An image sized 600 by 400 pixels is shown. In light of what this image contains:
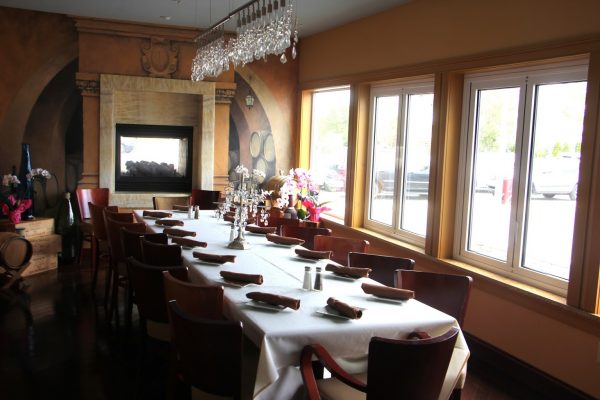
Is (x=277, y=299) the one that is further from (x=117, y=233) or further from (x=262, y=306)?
(x=117, y=233)

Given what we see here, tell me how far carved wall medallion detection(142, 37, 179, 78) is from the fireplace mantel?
11 centimetres

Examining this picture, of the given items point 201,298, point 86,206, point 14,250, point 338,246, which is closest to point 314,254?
point 338,246

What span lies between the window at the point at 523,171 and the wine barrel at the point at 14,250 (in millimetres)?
4407

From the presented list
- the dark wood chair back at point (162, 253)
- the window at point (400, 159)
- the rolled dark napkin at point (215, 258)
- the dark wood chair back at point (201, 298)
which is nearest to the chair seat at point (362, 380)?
the dark wood chair back at point (201, 298)

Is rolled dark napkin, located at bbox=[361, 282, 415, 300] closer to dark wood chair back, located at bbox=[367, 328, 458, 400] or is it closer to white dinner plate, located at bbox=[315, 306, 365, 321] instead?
white dinner plate, located at bbox=[315, 306, 365, 321]

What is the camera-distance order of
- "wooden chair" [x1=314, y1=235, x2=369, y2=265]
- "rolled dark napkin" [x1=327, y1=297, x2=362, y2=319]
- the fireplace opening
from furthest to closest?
the fireplace opening, "wooden chair" [x1=314, y1=235, x2=369, y2=265], "rolled dark napkin" [x1=327, y1=297, x2=362, y2=319]

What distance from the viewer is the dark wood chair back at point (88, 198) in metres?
7.04

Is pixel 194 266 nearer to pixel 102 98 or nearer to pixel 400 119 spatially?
Result: pixel 400 119

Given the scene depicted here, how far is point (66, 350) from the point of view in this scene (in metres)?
4.39

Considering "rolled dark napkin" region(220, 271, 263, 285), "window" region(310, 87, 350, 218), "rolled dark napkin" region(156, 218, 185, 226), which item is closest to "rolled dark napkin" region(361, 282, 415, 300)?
"rolled dark napkin" region(220, 271, 263, 285)

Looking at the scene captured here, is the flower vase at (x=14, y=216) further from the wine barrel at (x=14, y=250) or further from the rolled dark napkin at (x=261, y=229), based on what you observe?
the rolled dark napkin at (x=261, y=229)

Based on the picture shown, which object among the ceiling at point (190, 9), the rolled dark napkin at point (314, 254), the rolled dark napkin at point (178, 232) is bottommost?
the rolled dark napkin at point (314, 254)

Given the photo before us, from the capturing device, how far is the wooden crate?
6.61 m

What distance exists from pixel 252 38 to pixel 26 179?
13.2 feet
